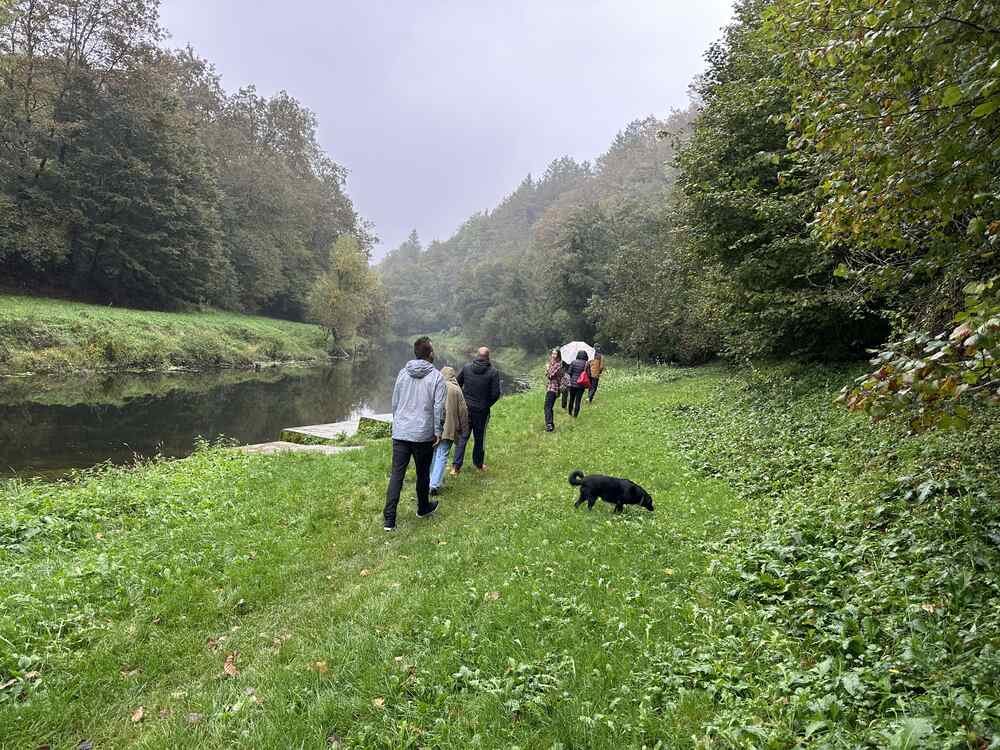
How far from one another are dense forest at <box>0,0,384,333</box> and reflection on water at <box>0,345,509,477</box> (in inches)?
620

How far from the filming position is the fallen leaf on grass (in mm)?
4587

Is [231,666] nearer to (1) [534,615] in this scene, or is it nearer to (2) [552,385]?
(1) [534,615]

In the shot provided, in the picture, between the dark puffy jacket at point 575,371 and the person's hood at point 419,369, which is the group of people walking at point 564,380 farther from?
the person's hood at point 419,369

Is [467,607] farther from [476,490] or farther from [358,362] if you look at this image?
[358,362]

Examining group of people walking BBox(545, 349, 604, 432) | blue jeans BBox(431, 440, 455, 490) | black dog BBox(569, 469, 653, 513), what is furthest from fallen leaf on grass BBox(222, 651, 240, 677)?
group of people walking BBox(545, 349, 604, 432)

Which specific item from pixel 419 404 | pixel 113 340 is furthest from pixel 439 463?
pixel 113 340

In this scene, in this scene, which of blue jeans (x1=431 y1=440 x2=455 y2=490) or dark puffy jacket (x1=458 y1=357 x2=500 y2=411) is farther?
dark puffy jacket (x1=458 y1=357 x2=500 y2=411)

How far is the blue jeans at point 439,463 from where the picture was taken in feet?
30.3

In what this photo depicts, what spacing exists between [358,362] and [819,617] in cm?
5633

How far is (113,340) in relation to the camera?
3112 cm

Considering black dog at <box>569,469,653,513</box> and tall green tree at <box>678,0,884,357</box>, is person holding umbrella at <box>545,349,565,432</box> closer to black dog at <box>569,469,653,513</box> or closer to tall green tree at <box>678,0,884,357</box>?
tall green tree at <box>678,0,884,357</box>

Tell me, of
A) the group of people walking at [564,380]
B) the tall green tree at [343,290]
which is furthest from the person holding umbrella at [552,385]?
the tall green tree at [343,290]

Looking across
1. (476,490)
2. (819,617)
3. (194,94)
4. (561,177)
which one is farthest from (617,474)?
(561,177)

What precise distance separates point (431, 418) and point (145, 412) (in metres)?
18.1
